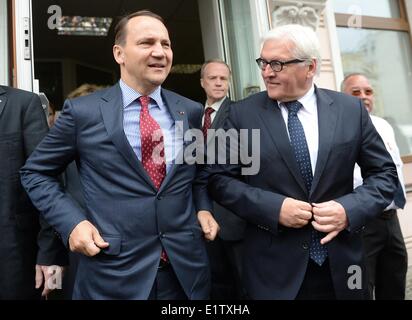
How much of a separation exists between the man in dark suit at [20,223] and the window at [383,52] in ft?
13.5

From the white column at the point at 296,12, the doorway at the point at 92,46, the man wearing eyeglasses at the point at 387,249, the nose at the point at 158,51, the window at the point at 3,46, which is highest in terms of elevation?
the doorway at the point at 92,46

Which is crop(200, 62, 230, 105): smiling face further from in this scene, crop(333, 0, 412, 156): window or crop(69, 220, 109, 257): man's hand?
crop(333, 0, 412, 156): window

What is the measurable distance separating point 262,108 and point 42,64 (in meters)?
7.01

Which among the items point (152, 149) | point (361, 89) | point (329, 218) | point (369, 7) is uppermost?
point (369, 7)

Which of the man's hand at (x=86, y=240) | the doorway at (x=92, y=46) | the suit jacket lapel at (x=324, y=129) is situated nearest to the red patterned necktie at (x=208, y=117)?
the suit jacket lapel at (x=324, y=129)

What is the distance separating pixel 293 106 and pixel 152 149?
71 centimetres

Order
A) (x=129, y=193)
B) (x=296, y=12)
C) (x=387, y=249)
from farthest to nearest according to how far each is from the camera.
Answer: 1. (x=296, y=12)
2. (x=387, y=249)
3. (x=129, y=193)

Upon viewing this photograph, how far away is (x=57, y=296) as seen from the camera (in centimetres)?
252

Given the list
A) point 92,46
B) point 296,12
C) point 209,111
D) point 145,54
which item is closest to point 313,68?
point 145,54

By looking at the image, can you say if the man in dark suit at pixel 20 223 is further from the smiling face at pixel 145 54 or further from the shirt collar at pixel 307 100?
the shirt collar at pixel 307 100

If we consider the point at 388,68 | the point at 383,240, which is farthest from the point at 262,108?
the point at 388,68

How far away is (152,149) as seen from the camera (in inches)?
65.1

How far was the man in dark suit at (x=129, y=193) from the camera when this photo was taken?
153 centimetres

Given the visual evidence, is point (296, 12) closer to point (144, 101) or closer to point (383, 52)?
point (383, 52)
